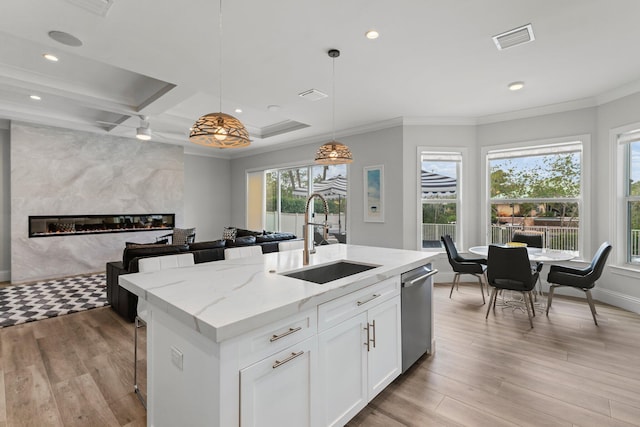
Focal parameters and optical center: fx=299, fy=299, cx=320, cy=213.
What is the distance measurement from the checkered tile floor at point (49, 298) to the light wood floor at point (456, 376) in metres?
0.36

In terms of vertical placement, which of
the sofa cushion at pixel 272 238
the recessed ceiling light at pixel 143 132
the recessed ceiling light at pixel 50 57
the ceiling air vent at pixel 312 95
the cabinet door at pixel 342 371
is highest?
the recessed ceiling light at pixel 50 57

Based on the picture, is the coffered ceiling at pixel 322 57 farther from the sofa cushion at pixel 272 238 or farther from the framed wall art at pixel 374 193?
the sofa cushion at pixel 272 238

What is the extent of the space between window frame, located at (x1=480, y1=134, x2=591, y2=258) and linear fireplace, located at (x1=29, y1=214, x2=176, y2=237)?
21.7ft

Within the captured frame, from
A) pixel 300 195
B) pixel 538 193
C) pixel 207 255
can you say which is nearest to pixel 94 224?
pixel 207 255

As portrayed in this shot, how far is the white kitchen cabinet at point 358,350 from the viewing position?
1.60 m

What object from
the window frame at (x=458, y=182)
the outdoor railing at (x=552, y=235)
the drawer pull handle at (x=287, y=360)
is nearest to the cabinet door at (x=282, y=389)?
the drawer pull handle at (x=287, y=360)

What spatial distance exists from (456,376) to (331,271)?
1286mm

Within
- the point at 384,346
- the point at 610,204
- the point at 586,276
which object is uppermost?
the point at 610,204

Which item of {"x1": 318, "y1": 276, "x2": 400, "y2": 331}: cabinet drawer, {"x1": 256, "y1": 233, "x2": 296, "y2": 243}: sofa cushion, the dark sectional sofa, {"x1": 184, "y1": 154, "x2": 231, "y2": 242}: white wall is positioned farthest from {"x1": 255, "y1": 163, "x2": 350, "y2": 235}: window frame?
{"x1": 318, "y1": 276, "x2": 400, "y2": 331}: cabinet drawer

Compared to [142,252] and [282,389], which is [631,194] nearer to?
[282,389]

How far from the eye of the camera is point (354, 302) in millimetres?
1783

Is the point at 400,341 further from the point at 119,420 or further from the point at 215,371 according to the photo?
the point at 119,420

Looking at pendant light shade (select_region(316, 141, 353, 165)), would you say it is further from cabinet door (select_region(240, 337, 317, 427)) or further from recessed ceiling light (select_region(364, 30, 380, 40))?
cabinet door (select_region(240, 337, 317, 427))

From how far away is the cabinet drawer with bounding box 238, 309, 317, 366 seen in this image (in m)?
1.22
